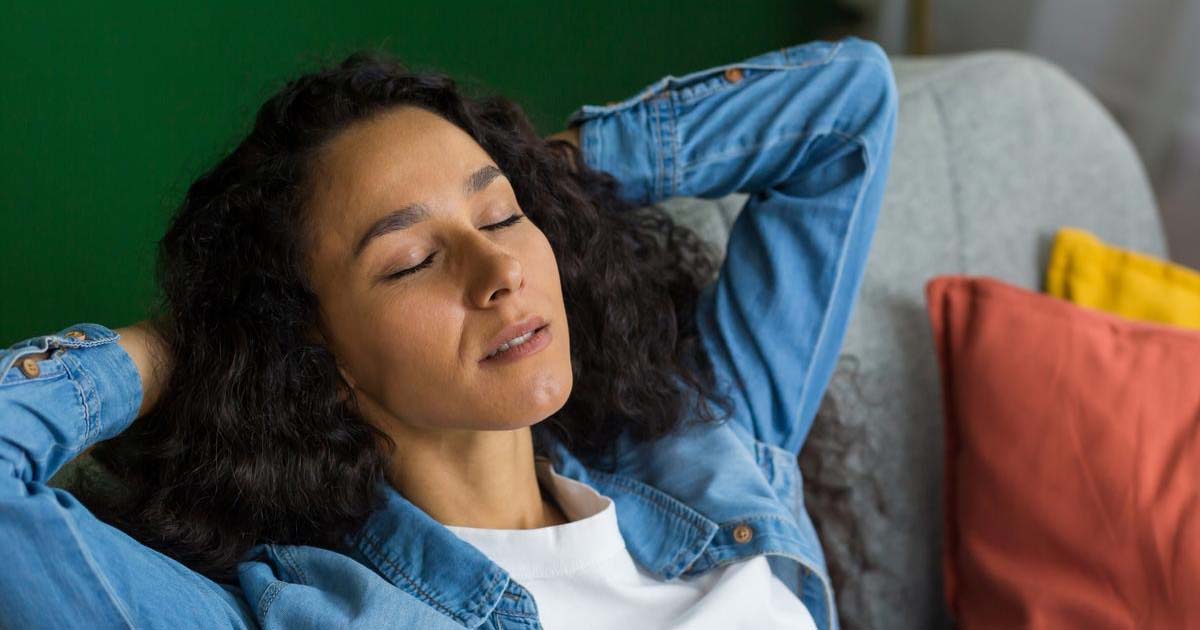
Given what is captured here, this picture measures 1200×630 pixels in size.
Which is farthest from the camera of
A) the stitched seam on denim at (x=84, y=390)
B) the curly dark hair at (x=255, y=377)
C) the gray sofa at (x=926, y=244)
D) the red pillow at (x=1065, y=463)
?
the gray sofa at (x=926, y=244)

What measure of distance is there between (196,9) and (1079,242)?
50.1 inches

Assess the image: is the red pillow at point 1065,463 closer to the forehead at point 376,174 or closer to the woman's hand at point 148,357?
the forehead at point 376,174

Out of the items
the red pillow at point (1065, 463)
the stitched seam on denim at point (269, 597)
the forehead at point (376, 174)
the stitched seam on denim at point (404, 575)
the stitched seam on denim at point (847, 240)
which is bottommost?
the red pillow at point (1065, 463)

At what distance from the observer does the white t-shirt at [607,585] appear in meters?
1.25

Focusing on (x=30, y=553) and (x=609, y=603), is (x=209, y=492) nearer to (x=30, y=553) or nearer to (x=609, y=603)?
(x=30, y=553)

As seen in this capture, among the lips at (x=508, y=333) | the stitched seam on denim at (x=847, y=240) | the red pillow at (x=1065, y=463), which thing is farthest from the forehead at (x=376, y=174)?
the red pillow at (x=1065, y=463)

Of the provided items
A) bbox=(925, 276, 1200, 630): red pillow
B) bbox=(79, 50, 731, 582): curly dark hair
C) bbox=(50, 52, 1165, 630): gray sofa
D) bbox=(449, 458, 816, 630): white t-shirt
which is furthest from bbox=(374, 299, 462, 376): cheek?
bbox=(925, 276, 1200, 630): red pillow

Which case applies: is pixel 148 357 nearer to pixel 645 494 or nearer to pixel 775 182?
pixel 645 494

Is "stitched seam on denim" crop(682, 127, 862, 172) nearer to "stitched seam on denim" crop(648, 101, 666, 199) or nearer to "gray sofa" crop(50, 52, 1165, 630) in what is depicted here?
"stitched seam on denim" crop(648, 101, 666, 199)

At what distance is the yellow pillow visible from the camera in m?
1.75

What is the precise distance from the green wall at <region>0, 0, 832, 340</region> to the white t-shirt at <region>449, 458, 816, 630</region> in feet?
1.93

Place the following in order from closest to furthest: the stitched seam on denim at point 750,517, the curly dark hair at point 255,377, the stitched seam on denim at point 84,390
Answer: the stitched seam on denim at point 84,390 < the curly dark hair at point 255,377 < the stitched seam on denim at point 750,517

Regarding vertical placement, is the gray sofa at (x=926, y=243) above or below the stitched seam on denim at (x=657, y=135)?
below

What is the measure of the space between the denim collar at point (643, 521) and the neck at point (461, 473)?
0.08 ft
